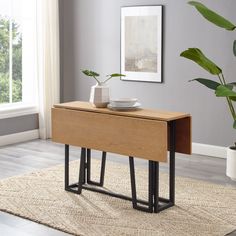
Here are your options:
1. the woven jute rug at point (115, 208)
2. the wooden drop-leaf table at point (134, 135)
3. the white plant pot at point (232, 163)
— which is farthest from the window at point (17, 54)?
the white plant pot at point (232, 163)

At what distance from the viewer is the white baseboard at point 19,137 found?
622 centimetres

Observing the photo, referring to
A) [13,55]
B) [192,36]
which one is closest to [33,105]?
Result: [13,55]

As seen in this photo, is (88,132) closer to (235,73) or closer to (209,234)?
(209,234)

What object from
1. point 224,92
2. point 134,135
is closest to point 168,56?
point 224,92

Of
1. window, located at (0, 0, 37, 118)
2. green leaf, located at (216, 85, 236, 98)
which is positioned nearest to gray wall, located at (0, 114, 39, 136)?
window, located at (0, 0, 37, 118)

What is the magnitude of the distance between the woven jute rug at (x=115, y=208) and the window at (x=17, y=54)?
5.98 feet

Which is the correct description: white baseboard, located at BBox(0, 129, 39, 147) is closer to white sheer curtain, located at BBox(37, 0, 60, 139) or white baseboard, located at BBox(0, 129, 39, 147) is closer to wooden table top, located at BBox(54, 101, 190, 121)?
white sheer curtain, located at BBox(37, 0, 60, 139)

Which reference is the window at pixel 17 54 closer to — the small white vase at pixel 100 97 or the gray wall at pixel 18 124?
the gray wall at pixel 18 124

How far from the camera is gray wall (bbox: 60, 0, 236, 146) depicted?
552 cm

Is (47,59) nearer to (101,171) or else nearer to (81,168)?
(101,171)

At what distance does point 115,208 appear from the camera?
393 centimetres

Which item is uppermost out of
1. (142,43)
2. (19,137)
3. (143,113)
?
(142,43)

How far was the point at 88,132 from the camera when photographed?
4.07m

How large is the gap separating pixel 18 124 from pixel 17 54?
82 cm
